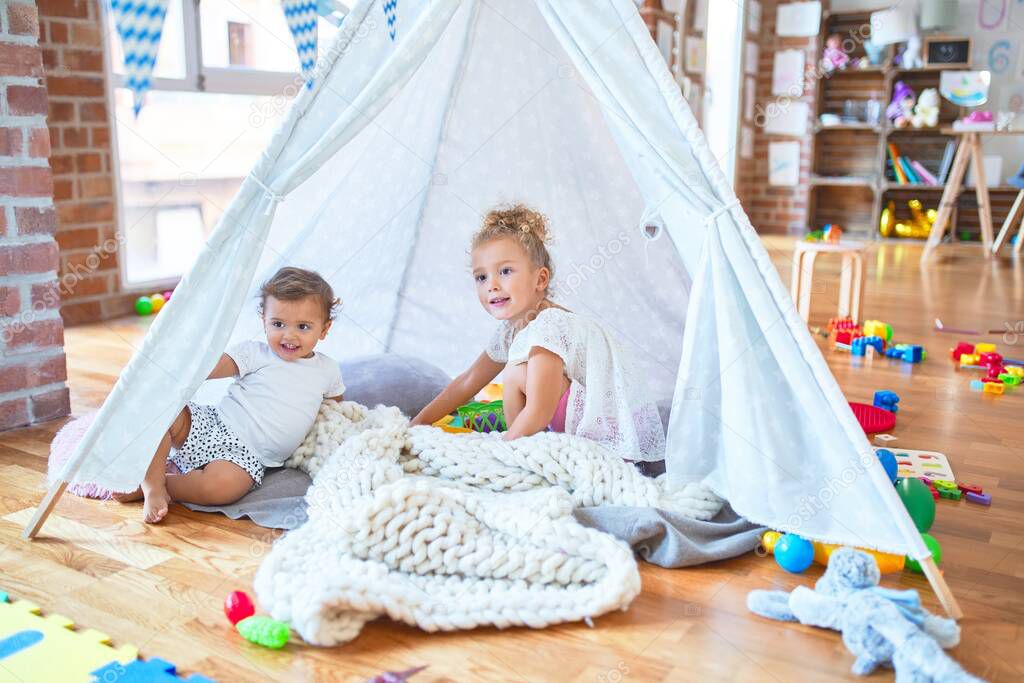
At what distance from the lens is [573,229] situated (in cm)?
242

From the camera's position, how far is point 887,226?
681 centimetres

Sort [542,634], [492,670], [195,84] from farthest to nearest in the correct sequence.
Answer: [195,84] < [542,634] < [492,670]

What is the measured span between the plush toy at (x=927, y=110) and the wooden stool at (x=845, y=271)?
335cm

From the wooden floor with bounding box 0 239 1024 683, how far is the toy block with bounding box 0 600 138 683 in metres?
0.03

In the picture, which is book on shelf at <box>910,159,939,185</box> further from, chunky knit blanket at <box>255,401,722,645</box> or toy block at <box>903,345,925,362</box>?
chunky knit blanket at <box>255,401,722,645</box>

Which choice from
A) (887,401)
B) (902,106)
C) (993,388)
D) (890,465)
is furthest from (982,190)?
(890,465)

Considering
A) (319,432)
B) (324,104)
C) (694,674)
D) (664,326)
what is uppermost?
(324,104)

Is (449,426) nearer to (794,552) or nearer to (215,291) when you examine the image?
(215,291)

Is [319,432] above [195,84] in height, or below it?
below

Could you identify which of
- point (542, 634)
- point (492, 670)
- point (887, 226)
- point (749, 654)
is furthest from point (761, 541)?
point (887, 226)

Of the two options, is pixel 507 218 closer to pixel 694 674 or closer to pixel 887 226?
pixel 694 674

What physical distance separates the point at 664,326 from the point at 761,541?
78 cm

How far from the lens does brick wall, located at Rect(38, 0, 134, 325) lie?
3348 millimetres

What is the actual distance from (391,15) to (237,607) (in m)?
1.09
